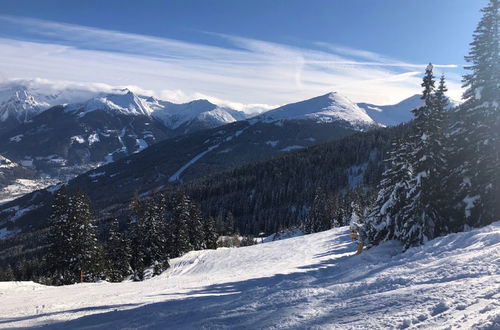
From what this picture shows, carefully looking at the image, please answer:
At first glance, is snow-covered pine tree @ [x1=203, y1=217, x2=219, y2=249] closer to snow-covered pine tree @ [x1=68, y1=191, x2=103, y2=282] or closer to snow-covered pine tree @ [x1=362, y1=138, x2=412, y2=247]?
snow-covered pine tree @ [x1=68, y1=191, x2=103, y2=282]

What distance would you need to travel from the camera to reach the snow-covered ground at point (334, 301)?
→ 10.2 m

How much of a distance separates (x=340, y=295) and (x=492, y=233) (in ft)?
30.7

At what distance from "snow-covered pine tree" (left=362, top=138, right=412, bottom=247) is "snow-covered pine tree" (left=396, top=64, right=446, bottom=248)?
67 cm

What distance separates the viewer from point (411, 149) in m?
28.2

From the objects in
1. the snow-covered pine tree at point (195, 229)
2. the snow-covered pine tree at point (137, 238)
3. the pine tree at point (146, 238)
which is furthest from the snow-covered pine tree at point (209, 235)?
the snow-covered pine tree at point (137, 238)

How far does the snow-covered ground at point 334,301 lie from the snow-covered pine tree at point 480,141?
18.6 ft

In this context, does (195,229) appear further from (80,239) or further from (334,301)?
(334,301)

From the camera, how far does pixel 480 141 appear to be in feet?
83.5

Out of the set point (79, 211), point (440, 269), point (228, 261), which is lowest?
point (228, 261)

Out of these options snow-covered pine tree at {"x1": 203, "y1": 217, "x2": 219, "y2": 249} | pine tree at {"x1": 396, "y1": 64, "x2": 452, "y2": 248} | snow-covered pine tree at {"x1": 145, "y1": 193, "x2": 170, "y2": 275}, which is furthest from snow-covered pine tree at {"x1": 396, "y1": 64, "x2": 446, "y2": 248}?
snow-covered pine tree at {"x1": 203, "y1": 217, "x2": 219, "y2": 249}

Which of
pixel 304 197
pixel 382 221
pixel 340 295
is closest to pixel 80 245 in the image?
pixel 382 221

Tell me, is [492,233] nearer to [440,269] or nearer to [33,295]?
[440,269]

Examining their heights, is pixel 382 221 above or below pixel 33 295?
above

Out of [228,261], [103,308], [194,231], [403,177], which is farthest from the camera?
[194,231]
